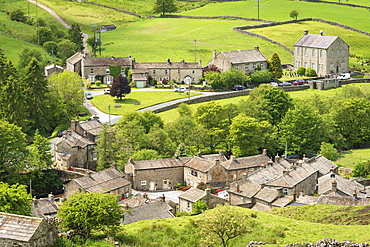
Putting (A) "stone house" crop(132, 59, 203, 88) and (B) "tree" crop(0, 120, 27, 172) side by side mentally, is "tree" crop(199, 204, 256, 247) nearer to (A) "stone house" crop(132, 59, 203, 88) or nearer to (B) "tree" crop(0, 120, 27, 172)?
(B) "tree" crop(0, 120, 27, 172)

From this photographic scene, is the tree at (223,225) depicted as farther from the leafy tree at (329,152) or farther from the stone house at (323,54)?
the stone house at (323,54)

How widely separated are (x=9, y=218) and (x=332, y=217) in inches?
1241

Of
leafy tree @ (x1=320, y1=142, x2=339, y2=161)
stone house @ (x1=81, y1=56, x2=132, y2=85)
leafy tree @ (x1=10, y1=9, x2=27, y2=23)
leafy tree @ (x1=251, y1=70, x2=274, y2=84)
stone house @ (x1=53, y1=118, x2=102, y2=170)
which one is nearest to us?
stone house @ (x1=53, y1=118, x2=102, y2=170)

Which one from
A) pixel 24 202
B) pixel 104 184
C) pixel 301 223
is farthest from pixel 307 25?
pixel 24 202

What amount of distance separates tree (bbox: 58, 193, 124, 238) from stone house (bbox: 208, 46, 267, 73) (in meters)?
95.1

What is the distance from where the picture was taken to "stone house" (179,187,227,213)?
6656cm

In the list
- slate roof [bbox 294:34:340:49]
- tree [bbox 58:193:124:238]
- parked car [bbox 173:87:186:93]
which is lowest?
tree [bbox 58:193:124:238]

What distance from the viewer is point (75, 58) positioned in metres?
142

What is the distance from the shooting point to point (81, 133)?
92.2 m

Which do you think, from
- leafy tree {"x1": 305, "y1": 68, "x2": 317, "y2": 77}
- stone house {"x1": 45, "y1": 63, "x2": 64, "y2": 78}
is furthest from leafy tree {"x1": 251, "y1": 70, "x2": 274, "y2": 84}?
stone house {"x1": 45, "y1": 63, "x2": 64, "y2": 78}

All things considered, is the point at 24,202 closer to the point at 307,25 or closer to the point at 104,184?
the point at 104,184

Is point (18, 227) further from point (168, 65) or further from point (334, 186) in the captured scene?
point (168, 65)

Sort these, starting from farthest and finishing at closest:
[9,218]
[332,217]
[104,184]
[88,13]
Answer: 1. [88,13]
2. [104,184]
3. [332,217]
4. [9,218]

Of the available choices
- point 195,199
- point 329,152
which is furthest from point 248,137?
point 195,199
